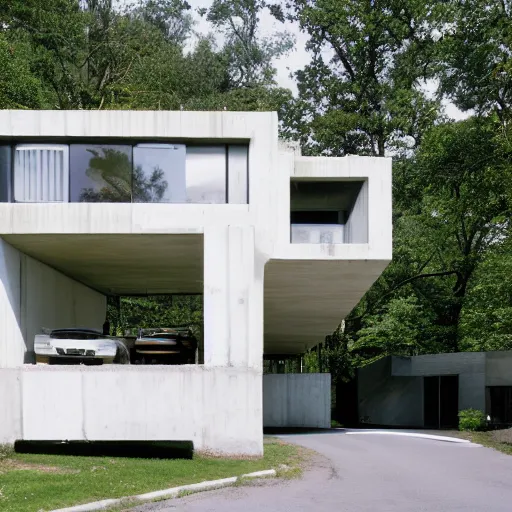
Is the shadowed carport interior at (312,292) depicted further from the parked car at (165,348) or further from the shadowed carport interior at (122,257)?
the parked car at (165,348)

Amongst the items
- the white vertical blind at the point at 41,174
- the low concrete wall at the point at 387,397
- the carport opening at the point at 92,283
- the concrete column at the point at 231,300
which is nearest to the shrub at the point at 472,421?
Answer: the low concrete wall at the point at 387,397

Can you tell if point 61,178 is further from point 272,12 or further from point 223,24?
point 223,24

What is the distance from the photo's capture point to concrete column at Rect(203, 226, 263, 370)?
1850 centimetres

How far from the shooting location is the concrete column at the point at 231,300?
60.7 feet

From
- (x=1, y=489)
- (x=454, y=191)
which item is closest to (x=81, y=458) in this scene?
(x=1, y=489)

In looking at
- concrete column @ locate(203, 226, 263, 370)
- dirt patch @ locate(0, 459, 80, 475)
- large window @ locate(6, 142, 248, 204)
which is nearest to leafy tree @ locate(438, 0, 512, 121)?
large window @ locate(6, 142, 248, 204)

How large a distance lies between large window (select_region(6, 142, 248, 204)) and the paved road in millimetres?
6726

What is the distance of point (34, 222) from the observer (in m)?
19.1

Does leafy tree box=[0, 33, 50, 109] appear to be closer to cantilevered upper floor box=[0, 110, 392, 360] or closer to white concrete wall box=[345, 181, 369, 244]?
cantilevered upper floor box=[0, 110, 392, 360]

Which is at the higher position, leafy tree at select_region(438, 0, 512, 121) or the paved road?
leafy tree at select_region(438, 0, 512, 121)

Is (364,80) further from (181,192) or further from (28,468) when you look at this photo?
(28,468)

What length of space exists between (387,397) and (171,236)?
81.7 feet

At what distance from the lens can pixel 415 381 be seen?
39.9m

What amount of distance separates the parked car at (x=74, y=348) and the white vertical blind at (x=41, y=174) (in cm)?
322
